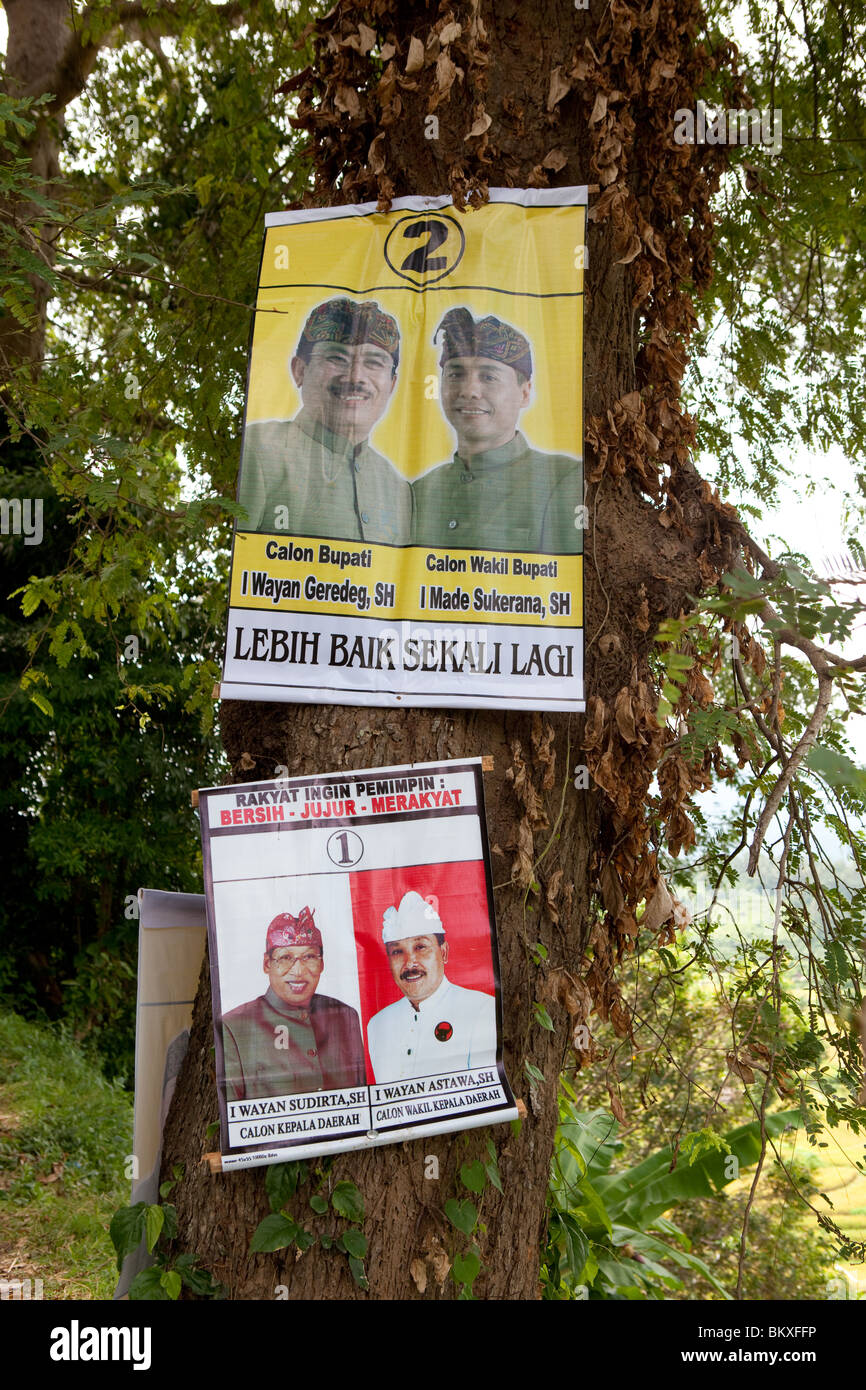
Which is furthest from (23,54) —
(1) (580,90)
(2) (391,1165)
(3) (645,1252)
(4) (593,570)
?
(3) (645,1252)

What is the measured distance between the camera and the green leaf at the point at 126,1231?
2309 millimetres

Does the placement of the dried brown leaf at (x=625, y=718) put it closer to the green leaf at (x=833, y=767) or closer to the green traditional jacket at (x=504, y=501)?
the green traditional jacket at (x=504, y=501)

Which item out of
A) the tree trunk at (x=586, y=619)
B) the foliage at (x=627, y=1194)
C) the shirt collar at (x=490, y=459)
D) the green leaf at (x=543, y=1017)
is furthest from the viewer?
the foliage at (x=627, y=1194)

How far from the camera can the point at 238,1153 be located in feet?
7.77

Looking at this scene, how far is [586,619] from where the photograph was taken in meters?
2.62

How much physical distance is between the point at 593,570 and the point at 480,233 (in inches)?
36.1

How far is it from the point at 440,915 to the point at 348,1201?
653 millimetres

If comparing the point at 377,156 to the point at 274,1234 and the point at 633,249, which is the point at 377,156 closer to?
the point at 633,249

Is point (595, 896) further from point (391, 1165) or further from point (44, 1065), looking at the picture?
point (44, 1065)
